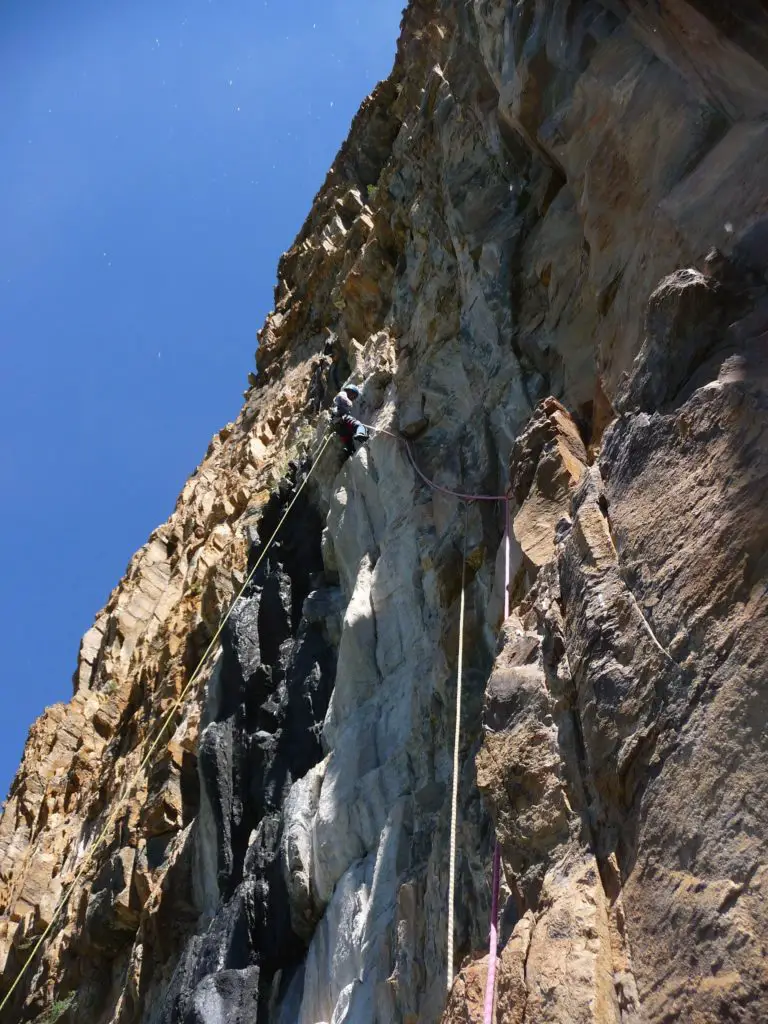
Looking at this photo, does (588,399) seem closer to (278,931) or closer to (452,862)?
(452,862)

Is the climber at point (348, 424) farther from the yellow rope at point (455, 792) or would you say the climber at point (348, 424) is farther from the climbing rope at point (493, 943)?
the climbing rope at point (493, 943)

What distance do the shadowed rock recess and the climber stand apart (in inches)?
14.0

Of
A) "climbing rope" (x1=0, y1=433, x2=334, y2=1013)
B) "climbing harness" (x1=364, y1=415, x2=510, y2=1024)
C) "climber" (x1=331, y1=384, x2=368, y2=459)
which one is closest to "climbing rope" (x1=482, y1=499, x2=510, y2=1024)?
"climbing harness" (x1=364, y1=415, x2=510, y2=1024)

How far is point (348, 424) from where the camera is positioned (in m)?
12.1

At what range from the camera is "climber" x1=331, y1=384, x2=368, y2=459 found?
12.1m

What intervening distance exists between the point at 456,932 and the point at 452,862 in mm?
624

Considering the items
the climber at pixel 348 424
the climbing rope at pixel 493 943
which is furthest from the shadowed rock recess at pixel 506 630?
the climber at pixel 348 424

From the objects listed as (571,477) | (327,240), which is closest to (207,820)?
(571,477)

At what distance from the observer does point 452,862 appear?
556 cm

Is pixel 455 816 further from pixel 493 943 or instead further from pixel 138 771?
pixel 138 771

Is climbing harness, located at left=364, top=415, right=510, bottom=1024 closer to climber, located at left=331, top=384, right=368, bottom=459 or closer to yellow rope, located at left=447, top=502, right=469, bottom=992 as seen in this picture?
yellow rope, located at left=447, top=502, right=469, bottom=992

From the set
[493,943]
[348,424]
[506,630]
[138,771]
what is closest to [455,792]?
[506,630]

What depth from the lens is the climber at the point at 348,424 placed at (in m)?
12.1

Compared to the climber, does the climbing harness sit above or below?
below
